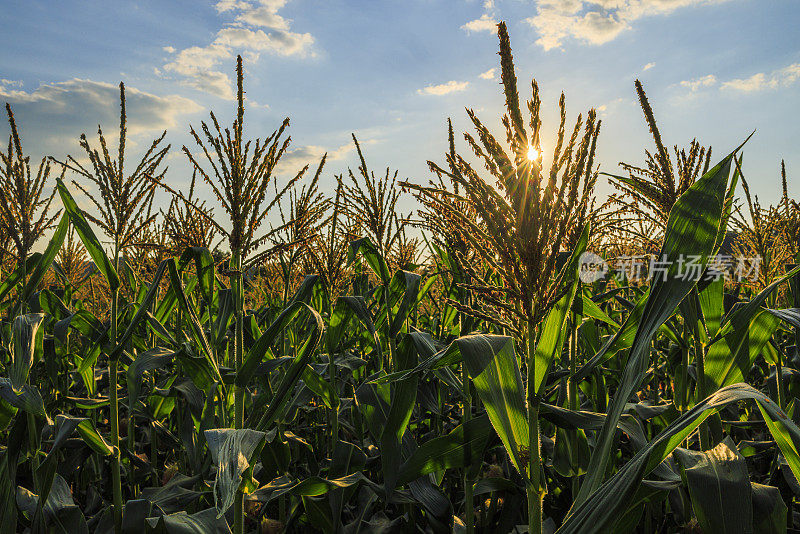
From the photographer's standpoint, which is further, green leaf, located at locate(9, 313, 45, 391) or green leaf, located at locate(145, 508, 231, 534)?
green leaf, located at locate(9, 313, 45, 391)

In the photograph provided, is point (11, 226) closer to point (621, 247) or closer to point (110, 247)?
point (110, 247)

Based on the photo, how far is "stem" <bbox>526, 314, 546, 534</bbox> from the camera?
1355 mm

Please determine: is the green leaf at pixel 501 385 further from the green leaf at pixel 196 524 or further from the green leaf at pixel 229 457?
the green leaf at pixel 196 524

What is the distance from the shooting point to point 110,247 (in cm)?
298

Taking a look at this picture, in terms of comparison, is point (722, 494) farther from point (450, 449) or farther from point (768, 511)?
point (450, 449)

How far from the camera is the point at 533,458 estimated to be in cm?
139

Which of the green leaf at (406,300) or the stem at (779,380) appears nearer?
the stem at (779,380)

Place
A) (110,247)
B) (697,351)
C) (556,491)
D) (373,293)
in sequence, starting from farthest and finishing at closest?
(373,293) < (110,247) < (556,491) < (697,351)

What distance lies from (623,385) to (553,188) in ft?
2.08

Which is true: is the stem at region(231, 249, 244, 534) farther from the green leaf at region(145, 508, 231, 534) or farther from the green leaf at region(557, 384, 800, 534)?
the green leaf at region(557, 384, 800, 534)

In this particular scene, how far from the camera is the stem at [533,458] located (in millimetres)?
1355

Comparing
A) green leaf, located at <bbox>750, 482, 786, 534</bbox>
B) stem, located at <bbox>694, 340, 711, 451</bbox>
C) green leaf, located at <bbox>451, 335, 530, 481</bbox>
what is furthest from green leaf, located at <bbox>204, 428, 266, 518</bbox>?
stem, located at <bbox>694, 340, 711, 451</bbox>

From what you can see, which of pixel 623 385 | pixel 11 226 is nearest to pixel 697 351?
pixel 623 385

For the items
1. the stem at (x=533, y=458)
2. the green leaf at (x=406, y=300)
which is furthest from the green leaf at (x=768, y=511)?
the green leaf at (x=406, y=300)
